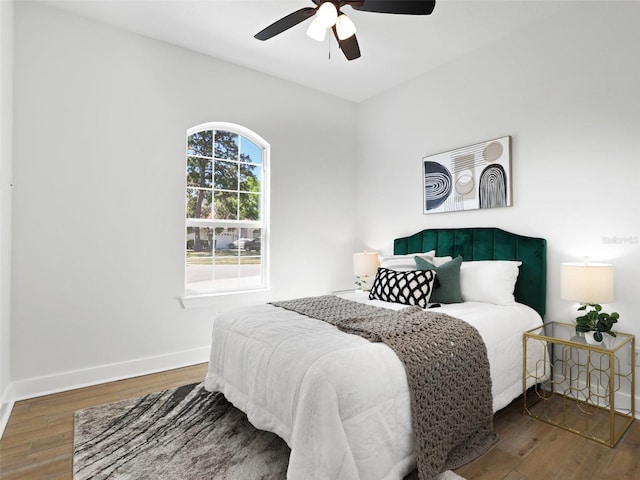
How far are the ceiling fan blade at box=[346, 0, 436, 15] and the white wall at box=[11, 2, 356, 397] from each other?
1855 millimetres

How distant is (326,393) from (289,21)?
7.36 ft

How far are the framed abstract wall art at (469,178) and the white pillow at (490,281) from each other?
589 millimetres

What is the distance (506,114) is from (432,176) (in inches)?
33.3

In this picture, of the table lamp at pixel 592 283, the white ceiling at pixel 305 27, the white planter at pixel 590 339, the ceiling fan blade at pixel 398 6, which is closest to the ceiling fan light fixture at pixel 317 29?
the ceiling fan blade at pixel 398 6

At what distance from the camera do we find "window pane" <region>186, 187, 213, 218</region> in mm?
3477

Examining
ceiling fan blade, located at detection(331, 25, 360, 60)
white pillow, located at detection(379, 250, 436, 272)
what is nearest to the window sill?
white pillow, located at detection(379, 250, 436, 272)

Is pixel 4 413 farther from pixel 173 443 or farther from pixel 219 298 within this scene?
pixel 219 298

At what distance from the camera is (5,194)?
2.40m

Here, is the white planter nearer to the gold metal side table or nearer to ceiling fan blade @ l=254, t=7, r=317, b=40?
the gold metal side table

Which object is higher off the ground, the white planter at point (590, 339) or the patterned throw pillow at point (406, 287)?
the patterned throw pillow at point (406, 287)

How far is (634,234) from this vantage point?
2.39 meters

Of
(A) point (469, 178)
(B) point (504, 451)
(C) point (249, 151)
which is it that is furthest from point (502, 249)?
(C) point (249, 151)

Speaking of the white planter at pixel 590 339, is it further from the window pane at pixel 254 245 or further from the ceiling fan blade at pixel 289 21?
the window pane at pixel 254 245

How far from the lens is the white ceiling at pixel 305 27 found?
271 cm
